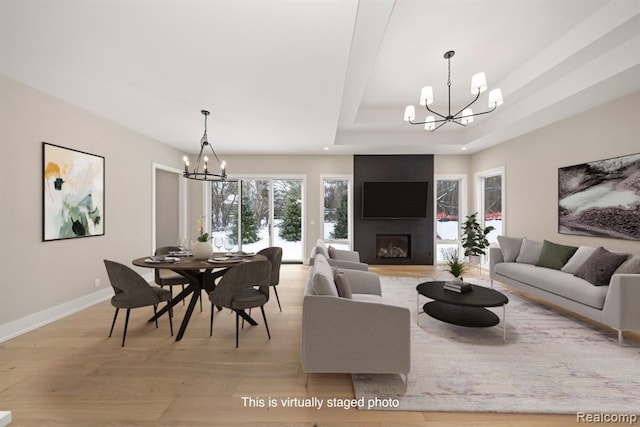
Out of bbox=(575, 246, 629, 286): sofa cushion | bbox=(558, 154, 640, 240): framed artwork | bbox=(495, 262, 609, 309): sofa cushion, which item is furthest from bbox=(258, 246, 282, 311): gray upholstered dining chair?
bbox=(558, 154, 640, 240): framed artwork

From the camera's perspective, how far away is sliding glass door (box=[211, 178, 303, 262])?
21.4 feet

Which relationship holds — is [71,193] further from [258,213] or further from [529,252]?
[529,252]

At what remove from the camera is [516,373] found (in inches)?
87.0

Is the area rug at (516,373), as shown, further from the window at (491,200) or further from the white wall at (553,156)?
the window at (491,200)

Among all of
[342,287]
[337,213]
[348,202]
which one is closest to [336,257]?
[342,287]

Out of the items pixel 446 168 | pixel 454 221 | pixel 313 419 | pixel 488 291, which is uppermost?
pixel 446 168

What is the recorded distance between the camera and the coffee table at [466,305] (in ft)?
8.80

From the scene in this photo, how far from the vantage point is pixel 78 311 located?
350cm

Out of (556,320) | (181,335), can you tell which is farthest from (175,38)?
(556,320)

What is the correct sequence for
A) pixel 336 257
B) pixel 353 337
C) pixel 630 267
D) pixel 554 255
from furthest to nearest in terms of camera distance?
pixel 336 257 < pixel 554 255 < pixel 630 267 < pixel 353 337

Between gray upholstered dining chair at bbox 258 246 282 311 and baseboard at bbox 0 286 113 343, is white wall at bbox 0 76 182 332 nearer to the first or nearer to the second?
baseboard at bbox 0 286 113 343

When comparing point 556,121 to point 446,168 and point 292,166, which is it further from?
point 292,166

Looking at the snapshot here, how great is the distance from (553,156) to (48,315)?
7279mm

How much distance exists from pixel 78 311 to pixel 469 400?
446 cm
